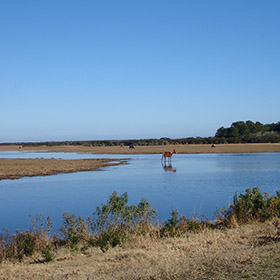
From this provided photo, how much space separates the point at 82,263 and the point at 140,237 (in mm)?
2178

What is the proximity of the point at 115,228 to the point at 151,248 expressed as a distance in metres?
2.15

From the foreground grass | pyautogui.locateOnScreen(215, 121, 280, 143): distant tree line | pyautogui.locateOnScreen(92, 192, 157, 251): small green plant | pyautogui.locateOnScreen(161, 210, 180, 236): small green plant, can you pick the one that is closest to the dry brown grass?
the foreground grass

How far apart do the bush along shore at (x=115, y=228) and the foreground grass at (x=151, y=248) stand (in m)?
0.02

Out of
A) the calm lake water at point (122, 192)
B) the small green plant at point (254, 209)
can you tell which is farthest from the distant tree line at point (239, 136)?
the small green plant at point (254, 209)

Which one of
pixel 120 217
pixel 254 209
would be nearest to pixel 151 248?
pixel 120 217

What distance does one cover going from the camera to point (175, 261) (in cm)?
779

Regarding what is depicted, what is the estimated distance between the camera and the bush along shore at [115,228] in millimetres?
9508

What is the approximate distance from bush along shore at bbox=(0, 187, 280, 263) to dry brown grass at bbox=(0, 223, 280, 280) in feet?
0.98

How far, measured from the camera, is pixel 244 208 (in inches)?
485

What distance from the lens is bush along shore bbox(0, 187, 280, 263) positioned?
9.51 meters

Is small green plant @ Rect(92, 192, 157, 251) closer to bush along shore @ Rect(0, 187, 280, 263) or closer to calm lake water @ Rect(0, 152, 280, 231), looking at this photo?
bush along shore @ Rect(0, 187, 280, 263)

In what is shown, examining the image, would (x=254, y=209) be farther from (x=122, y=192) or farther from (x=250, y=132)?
(x=250, y=132)

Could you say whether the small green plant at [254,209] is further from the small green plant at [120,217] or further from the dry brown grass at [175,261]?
the small green plant at [120,217]

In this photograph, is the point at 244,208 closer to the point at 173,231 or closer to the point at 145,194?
the point at 173,231
